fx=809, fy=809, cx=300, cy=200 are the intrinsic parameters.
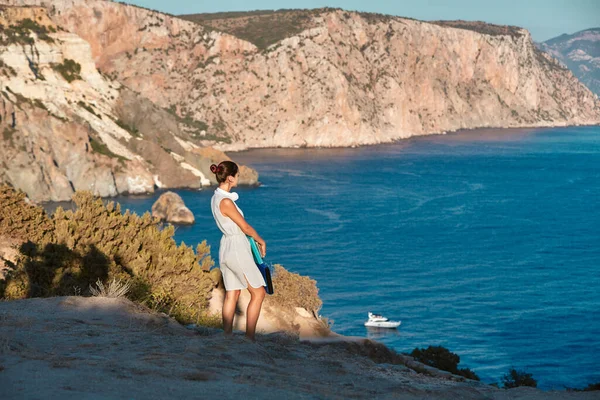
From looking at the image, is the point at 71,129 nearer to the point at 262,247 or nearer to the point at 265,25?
the point at 262,247

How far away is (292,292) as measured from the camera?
21812 mm

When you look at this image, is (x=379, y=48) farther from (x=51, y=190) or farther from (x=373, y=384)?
(x=373, y=384)

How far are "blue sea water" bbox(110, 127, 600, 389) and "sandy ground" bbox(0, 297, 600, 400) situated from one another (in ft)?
87.2

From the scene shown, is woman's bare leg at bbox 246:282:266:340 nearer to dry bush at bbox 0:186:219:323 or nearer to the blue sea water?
dry bush at bbox 0:186:219:323

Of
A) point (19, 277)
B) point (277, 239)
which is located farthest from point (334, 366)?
point (277, 239)

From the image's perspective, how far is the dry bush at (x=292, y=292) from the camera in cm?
2078

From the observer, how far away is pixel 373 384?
358 inches

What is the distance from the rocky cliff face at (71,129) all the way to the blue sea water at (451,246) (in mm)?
5385

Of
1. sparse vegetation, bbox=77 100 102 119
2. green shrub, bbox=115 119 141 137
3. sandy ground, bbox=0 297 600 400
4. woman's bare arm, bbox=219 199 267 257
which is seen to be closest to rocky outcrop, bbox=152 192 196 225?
sparse vegetation, bbox=77 100 102 119

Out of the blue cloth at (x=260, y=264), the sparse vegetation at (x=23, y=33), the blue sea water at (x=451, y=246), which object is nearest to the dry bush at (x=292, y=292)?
the blue cloth at (x=260, y=264)

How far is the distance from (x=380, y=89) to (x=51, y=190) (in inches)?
4369

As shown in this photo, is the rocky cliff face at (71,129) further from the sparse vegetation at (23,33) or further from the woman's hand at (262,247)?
the woman's hand at (262,247)

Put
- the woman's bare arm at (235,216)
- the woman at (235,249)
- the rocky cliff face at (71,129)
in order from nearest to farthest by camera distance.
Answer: the woman's bare arm at (235,216) < the woman at (235,249) < the rocky cliff face at (71,129)

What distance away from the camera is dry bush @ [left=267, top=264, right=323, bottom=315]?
68.2ft
